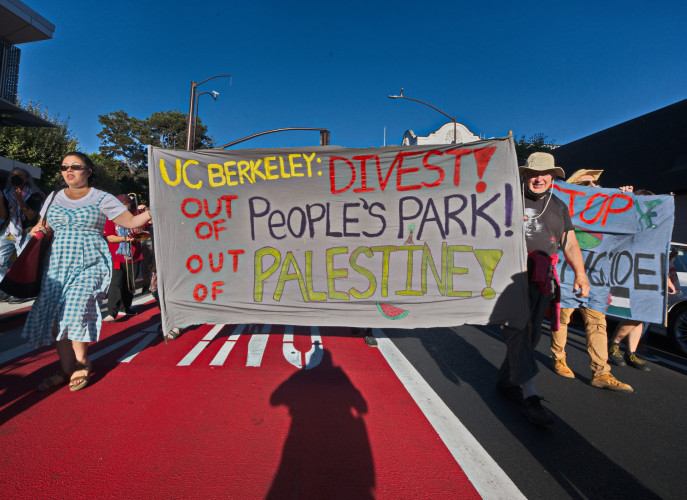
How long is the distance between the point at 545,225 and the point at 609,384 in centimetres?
172

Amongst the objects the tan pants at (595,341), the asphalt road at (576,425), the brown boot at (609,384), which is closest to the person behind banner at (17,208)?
the asphalt road at (576,425)

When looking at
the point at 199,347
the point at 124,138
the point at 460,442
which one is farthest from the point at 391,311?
the point at 124,138

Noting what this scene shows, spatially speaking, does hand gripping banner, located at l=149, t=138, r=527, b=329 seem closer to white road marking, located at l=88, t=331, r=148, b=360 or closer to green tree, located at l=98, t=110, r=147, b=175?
white road marking, located at l=88, t=331, r=148, b=360

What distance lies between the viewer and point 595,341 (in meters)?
3.82

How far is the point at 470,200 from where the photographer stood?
10.1 ft

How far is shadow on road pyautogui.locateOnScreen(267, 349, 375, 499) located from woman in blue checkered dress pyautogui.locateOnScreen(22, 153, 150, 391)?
1682mm

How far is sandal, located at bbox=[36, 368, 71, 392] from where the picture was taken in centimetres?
318

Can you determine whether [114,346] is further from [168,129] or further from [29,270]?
[168,129]

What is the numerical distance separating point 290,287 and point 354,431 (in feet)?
3.96

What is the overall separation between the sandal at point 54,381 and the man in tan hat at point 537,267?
146 inches

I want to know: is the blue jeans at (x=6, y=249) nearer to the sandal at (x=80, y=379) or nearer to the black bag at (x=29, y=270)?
the black bag at (x=29, y=270)

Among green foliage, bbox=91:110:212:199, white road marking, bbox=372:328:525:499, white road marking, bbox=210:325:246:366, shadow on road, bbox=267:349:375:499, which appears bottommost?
white road marking, bbox=372:328:525:499

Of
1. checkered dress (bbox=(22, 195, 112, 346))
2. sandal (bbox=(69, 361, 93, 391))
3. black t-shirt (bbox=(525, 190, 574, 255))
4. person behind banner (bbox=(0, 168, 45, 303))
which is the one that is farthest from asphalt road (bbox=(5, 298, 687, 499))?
checkered dress (bbox=(22, 195, 112, 346))

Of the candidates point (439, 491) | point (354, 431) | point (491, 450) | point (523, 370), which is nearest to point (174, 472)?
point (354, 431)
